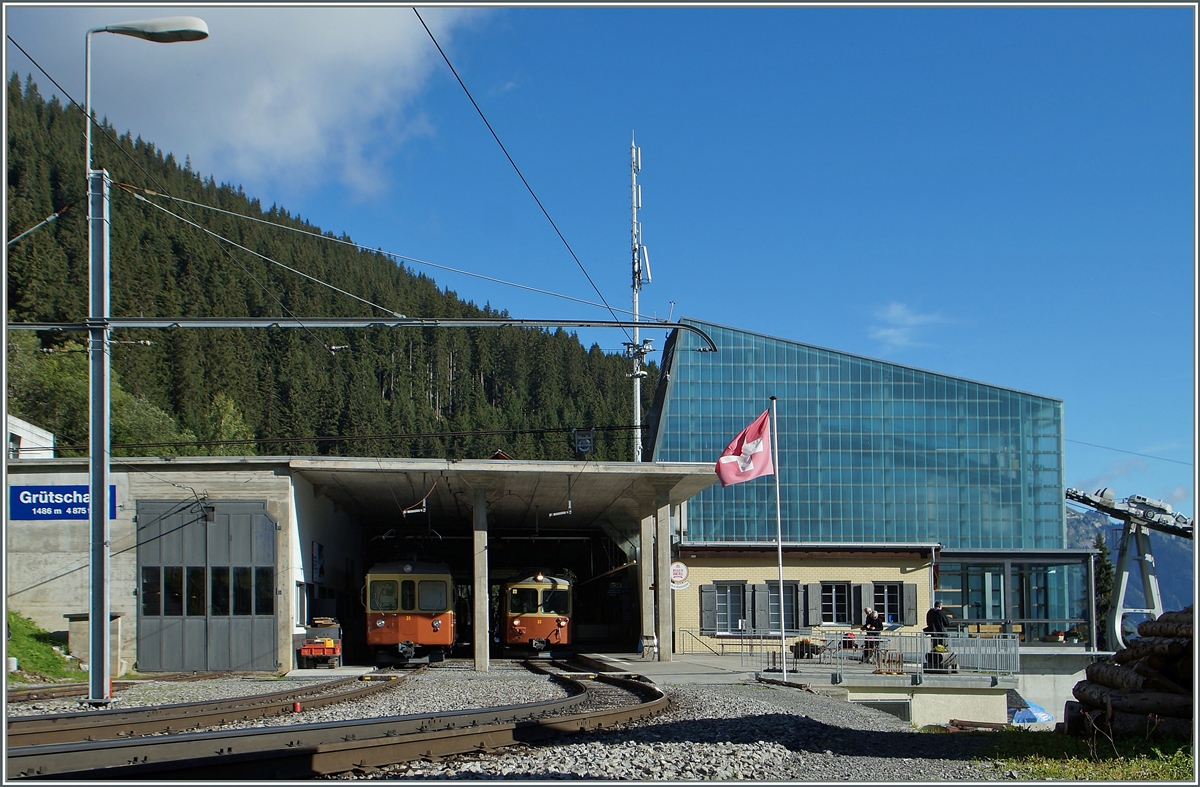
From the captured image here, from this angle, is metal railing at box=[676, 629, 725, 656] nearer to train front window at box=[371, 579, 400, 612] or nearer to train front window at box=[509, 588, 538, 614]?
train front window at box=[509, 588, 538, 614]

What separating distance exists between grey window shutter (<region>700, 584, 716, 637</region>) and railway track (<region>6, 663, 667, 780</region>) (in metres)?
27.3

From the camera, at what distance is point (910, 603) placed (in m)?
36.9

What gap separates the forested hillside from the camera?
228 ft

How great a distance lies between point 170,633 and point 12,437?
19634 mm

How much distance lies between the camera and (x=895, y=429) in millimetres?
57188

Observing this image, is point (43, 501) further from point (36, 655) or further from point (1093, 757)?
point (1093, 757)

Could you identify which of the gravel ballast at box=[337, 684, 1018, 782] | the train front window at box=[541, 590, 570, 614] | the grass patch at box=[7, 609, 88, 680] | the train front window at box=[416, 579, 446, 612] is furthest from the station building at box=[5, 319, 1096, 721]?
the gravel ballast at box=[337, 684, 1018, 782]

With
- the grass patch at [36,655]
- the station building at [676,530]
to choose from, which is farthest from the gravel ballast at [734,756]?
the grass patch at [36,655]

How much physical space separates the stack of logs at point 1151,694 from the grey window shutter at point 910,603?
26.9m

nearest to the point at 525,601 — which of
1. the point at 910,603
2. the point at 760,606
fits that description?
the point at 760,606

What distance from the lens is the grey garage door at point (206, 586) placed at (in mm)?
23547

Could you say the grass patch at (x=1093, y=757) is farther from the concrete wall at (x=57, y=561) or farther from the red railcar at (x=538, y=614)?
the red railcar at (x=538, y=614)

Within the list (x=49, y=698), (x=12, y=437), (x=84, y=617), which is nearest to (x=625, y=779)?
(x=49, y=698)

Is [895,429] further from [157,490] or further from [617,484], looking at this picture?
[157,490]
